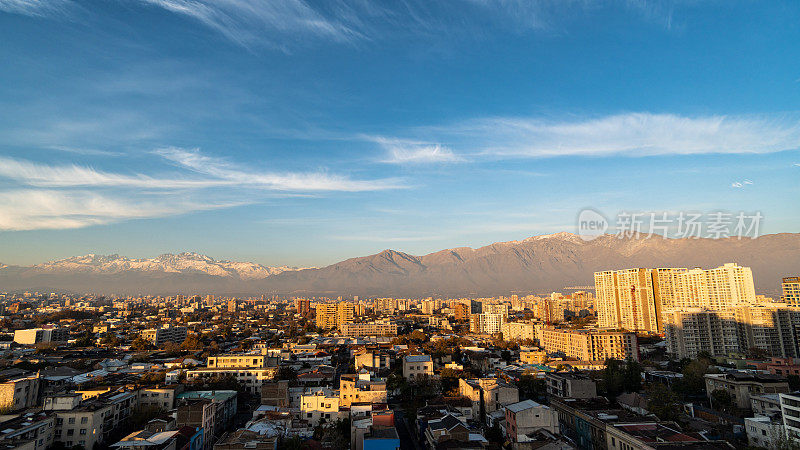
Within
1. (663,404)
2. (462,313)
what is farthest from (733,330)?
(462,313)

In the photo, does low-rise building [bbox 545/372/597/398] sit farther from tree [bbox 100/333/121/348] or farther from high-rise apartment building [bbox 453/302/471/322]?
high-rise apartment building [bbox 453/302/471/322]

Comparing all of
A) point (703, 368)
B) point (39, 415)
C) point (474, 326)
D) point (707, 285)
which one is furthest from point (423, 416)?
point (474, 326)

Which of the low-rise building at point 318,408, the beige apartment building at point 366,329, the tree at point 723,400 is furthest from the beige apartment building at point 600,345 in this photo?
the beige apartment building at point 366,329

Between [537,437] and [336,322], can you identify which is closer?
[537,437]

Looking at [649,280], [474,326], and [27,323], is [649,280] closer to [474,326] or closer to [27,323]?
[474,326]

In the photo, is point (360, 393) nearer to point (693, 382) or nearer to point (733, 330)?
point (693, 382)

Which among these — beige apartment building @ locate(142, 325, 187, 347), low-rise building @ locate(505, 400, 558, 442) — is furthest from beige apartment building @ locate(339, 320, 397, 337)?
low-rise building @ locate(505, 400, 558, 442)
